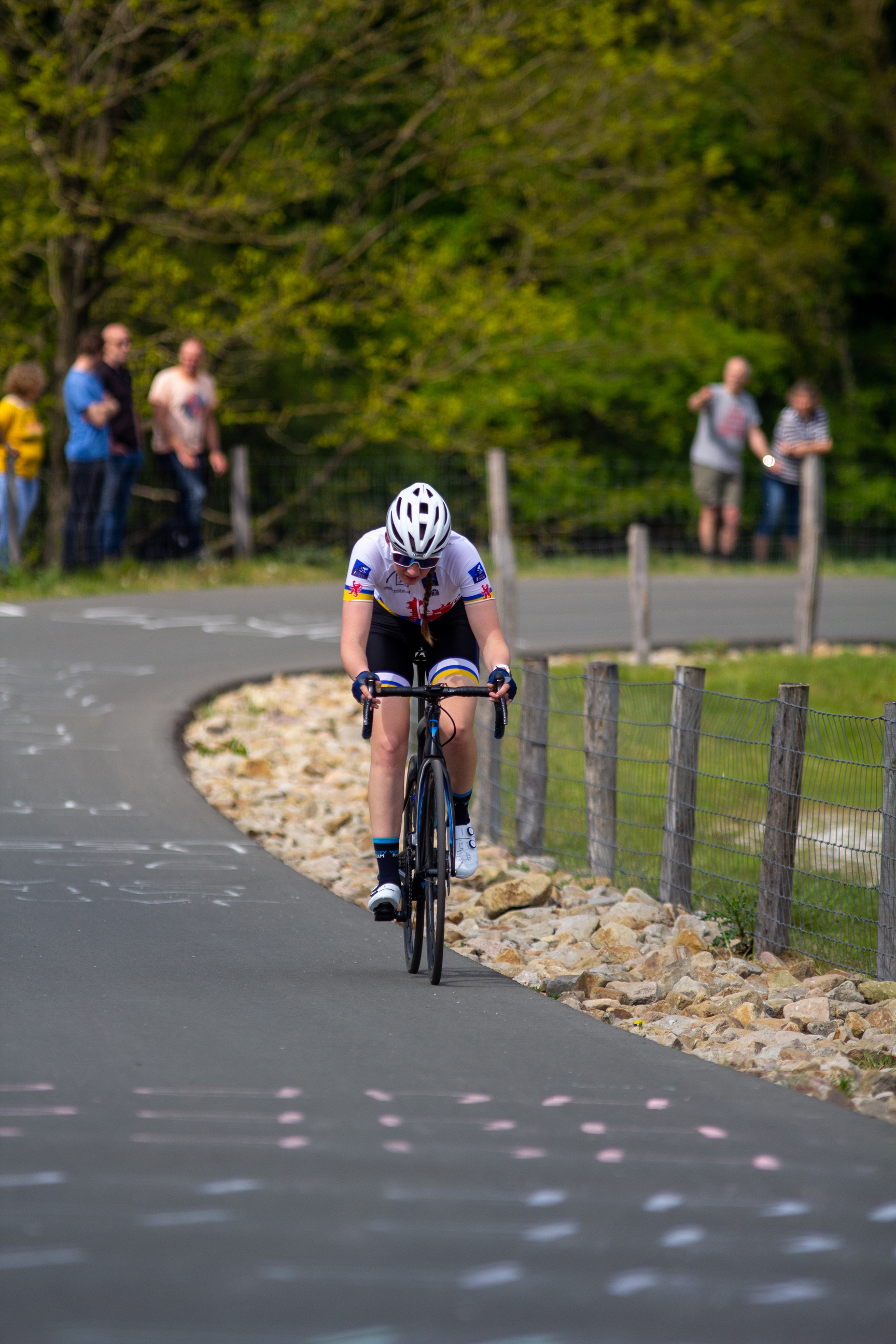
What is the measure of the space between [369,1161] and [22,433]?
14.4 m

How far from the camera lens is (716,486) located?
20.8 m

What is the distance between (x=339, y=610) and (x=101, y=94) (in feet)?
20.5

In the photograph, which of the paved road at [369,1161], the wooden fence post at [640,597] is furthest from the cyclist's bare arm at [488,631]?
the wooden fence post at [640,597]

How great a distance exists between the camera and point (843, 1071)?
5.91 metres

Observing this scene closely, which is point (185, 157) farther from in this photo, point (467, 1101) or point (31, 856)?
point (467, 1101)

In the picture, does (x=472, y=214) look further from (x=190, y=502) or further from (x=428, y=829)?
(x=428, y=829)

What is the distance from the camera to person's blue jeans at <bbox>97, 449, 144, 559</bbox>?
60.3 feet

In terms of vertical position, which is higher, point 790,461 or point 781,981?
point 790,461

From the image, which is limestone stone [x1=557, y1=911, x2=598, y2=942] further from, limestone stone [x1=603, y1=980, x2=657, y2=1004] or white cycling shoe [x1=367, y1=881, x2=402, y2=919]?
white cycling shoe [x1=367, y1=881, x2=402, y2=919]

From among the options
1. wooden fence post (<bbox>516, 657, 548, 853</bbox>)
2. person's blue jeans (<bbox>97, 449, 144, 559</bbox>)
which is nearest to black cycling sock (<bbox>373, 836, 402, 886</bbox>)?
wooden fence post (<bbox>516, 657, 548, 853</bbox>)

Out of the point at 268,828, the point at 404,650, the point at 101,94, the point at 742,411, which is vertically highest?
the point at 101,94

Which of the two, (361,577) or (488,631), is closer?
(361,577)

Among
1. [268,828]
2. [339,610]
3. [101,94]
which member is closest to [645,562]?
[339,610]

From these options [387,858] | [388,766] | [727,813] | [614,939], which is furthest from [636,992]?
[727,813]
